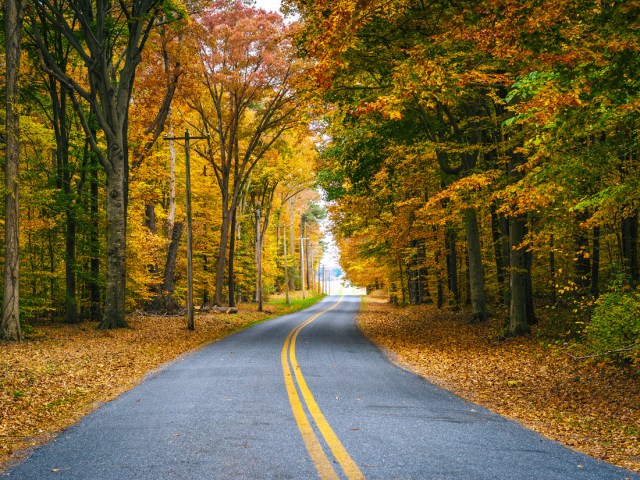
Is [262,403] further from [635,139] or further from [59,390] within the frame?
[635,139]

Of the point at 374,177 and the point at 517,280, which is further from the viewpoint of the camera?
the point at 374,177

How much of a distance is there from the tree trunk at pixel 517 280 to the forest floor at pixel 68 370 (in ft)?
31.8

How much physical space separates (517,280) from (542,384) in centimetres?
519

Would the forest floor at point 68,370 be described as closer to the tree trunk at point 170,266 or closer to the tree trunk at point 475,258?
the tree trunk at point 170,266

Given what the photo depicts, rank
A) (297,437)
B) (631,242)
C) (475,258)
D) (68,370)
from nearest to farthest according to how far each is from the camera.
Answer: (297,437), (68,370), (631,242), (475,258)

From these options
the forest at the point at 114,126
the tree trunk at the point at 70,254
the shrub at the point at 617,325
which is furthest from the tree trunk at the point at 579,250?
the tree trunk at the point at 70,254

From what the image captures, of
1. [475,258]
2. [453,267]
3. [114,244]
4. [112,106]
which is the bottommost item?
[453,267]

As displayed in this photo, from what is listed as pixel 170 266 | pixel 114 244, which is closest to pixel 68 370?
pixel 114 244

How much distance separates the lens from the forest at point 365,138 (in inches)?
307

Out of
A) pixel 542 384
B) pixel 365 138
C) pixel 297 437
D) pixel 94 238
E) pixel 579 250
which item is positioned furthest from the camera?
pixel 94 238

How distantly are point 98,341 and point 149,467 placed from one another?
11.3 m

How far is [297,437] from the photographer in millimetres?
5105

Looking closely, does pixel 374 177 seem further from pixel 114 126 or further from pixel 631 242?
pixel 114 126

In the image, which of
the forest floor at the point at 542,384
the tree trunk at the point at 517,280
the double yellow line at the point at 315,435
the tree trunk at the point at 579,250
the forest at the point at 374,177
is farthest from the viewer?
the tree trunk at the point at 517,280
